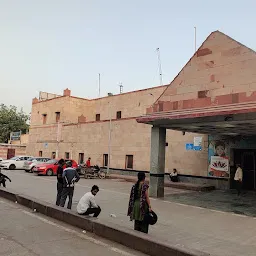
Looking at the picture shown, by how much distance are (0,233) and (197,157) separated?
14.1 metres

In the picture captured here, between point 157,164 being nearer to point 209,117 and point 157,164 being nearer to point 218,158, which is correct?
point 209,117

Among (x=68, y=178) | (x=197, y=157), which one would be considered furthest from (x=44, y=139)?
(x=68, y=178)

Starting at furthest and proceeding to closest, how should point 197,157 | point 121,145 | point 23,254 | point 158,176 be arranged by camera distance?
point 121,145, point 197,157, point 158,176, point 23,254

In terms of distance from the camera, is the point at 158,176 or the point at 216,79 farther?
the point at 158,176

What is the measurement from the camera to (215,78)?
12.0m

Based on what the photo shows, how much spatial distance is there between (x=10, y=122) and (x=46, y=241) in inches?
2263

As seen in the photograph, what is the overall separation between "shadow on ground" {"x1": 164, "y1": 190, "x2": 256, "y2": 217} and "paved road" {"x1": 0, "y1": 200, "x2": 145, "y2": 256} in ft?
19.8

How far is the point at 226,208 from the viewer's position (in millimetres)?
11602

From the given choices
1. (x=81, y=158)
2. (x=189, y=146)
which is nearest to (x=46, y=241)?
(x=189, y=146)

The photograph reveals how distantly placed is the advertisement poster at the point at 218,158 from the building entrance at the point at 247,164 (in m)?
0.55

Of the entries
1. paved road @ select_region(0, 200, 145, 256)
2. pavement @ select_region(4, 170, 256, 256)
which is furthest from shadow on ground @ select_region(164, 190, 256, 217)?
paved road @ select_region(0, 200, 145, 256)

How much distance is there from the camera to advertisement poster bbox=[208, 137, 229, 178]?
1775cm

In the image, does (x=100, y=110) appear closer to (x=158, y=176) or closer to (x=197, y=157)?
(x=197, y=157)

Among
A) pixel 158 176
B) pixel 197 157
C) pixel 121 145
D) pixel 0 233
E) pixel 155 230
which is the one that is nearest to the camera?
pixel 0 233
